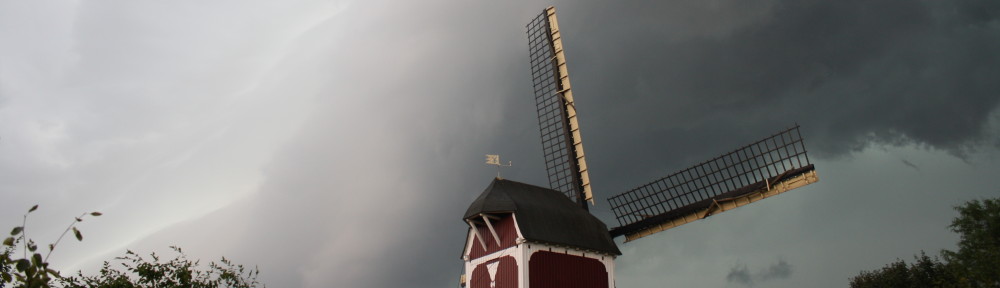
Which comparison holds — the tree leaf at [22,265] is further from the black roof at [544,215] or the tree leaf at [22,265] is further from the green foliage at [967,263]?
the green foliage at [967,263]

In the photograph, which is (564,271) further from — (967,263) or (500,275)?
(967,263)

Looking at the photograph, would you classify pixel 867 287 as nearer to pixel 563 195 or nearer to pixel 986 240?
pixel 986 240

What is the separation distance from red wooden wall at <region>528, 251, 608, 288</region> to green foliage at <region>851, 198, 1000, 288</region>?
68.5 ft

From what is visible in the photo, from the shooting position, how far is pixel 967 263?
4328 centimetres

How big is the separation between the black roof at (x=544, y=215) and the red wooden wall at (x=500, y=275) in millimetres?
1514

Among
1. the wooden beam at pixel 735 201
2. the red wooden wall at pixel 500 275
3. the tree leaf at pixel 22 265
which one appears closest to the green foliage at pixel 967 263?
the wooden beam at pixel 735 201

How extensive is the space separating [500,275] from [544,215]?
346cm

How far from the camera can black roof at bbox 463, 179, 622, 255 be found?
2994 centimetres

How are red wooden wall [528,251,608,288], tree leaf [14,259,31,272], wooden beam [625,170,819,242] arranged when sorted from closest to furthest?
tree leaf [14,259,31,272]
wooden beam [625,170,819,242]
red wooden wall [528,251,608,288]

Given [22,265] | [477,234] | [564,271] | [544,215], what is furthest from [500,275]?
[22,265]

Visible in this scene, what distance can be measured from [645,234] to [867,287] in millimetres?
25362

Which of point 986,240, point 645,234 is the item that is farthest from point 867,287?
point 645,234

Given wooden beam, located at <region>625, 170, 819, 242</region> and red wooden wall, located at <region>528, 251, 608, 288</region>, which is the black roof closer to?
red wooden wall, located at <region>528, 251, 608, 288</region>

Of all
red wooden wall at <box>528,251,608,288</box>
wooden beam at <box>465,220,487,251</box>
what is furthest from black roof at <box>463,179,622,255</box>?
red wooden wall at <box>528,251,608,288</box>
